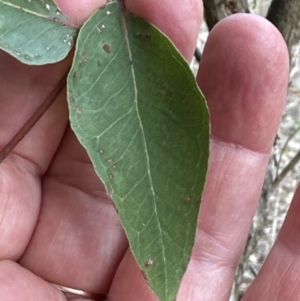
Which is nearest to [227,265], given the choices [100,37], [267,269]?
[267,269]

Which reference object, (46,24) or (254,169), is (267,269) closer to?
(254,169)

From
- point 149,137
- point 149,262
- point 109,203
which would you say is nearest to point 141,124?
point 149,137

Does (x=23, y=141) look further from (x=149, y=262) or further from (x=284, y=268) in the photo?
(x=284, y=268)

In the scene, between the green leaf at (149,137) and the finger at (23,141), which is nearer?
the green leaf at (149,137)

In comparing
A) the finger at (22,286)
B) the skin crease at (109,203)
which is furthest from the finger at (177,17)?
the finger at (22,286)

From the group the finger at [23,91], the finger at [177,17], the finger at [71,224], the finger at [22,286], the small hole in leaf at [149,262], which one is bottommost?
the finger at [22,286]

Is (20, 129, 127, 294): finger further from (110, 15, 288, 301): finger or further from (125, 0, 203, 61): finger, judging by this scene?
(125, 0, 203, 61): finger

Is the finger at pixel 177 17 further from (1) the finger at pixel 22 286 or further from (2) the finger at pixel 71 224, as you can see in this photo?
(1) the finger at pixel 22 286

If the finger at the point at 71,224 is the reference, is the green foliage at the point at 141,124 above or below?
above
